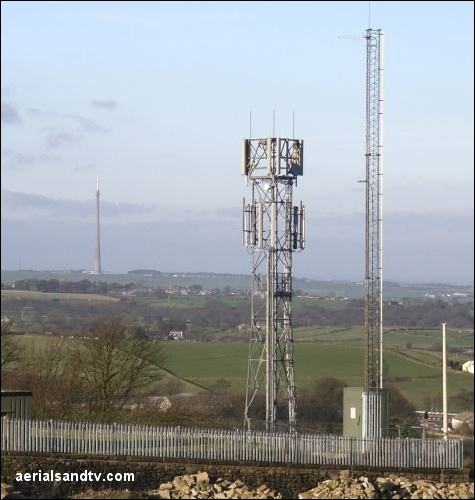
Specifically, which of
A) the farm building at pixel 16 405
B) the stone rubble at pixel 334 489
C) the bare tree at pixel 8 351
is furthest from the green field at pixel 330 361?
the stone rubble at pixel 334 489

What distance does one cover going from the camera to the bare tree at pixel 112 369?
4315cm

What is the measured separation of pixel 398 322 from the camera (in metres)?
82.1

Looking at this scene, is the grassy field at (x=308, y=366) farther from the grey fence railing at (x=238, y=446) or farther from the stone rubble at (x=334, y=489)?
the stone rubble at (x=334, y=489)

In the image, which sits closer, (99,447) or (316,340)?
(99,447)

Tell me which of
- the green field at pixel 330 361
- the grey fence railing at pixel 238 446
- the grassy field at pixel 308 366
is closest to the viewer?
the grey fence railing at pixel 238 446

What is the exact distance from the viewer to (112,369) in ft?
145

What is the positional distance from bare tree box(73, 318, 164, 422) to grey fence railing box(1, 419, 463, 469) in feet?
35.1

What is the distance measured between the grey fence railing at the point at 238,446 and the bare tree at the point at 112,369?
1071cm

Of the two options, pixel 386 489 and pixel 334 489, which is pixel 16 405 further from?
pixel 386 489

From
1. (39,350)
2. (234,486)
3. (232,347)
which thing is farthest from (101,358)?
(232,347)

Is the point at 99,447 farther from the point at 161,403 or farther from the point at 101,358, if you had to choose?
the point at 161,403

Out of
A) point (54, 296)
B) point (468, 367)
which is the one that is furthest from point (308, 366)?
point (54, 296)

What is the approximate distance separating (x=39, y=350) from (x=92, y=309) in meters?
31.3

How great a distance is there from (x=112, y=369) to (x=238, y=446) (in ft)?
47.7
